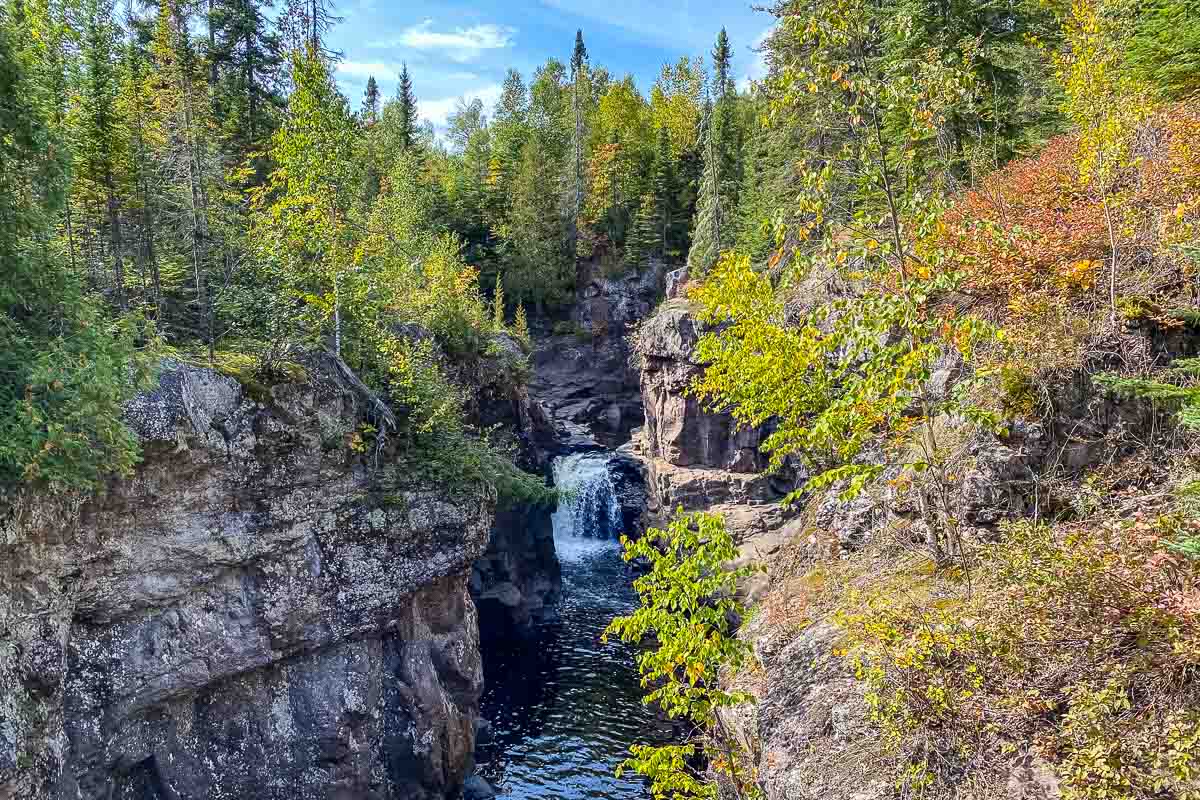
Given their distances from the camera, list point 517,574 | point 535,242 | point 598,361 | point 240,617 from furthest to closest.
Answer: point 535,242 → point 598,361 → point 517,574 → point 240,617

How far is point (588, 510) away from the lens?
37.6 meters

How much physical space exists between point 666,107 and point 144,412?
62456mm

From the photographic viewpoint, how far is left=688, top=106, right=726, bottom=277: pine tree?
3884 cm

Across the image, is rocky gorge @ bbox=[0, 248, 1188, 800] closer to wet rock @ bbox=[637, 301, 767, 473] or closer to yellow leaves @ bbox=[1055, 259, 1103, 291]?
yellow leaves @ bbox=[1055, 259, 1103, 291]

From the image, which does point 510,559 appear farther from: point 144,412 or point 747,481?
point 144,412

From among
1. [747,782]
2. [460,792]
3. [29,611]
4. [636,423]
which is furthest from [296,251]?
[636,423]

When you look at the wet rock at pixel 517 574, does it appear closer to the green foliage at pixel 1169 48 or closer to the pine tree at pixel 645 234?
the green foliage at pixel 1169 48

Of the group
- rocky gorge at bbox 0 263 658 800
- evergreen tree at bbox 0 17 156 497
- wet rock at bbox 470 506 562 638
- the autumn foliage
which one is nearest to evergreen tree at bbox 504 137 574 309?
wet rock at bbox 470 506 562 638

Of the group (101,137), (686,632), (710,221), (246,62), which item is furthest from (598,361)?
(686,632)

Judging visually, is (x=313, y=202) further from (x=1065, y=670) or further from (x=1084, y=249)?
(x=1065, y=670)

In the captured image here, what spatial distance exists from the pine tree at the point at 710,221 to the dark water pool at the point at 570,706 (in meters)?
17.7

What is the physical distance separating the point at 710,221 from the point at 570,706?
91.2 feet

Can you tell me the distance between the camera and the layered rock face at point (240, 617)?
12.7 metres

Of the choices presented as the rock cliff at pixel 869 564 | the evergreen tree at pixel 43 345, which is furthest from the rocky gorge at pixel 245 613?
the rock cliff at pixel 869 564
